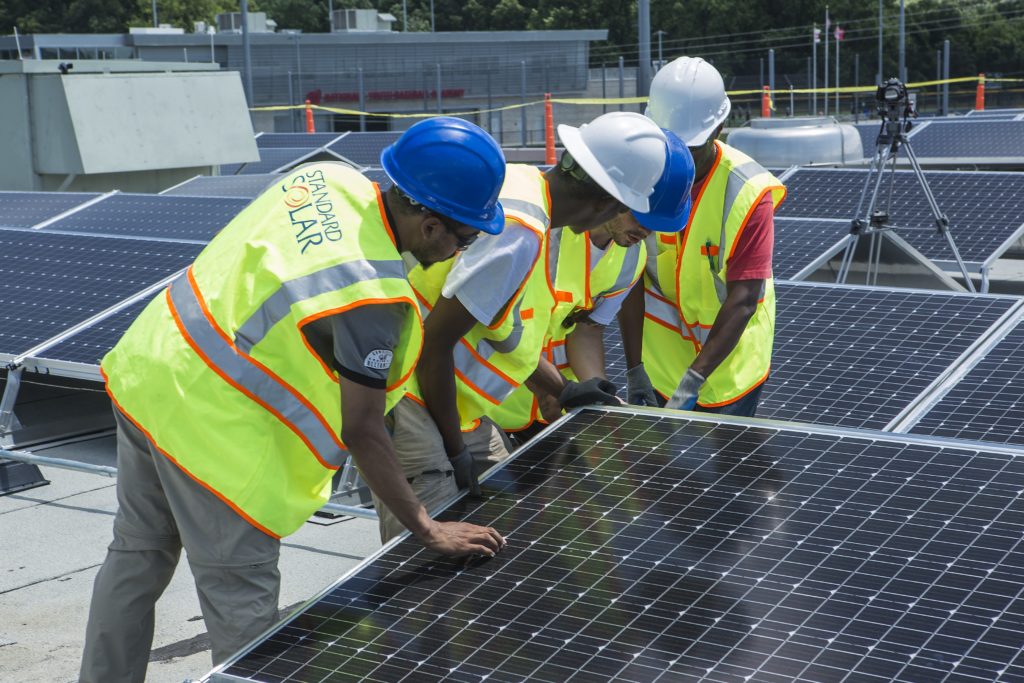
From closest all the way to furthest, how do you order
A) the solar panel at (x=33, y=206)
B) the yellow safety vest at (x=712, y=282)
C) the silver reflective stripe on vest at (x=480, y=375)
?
the silver reflective stripe on vest at (x=480, y=375) → the yellow safety vest at (x=712, y=282) → the solar panel at (x=33, y=206)

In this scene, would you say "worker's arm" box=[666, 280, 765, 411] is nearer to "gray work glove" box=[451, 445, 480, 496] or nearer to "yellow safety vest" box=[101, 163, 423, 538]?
→ "gray work glove" box=[451, 445, 480, 496]

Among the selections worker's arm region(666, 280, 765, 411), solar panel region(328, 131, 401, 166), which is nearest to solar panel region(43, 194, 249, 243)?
worker's arm region(666, 280, 765, 411)

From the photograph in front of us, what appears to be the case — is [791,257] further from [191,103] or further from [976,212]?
[191,103]

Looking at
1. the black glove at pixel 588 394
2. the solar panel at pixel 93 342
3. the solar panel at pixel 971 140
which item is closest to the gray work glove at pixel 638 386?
the black glove at pixel 588 394

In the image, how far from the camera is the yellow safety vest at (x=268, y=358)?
11.0 feet

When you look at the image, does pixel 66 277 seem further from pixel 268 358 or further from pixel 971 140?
pixel 971 140

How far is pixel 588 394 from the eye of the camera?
440 centimetres

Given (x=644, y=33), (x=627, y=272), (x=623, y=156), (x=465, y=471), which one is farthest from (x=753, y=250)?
(x=644, y=33)

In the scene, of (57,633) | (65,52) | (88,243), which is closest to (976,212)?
(88,243)

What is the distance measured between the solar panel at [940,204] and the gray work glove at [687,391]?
5659mm

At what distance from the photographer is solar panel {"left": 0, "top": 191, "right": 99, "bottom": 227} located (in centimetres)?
1101

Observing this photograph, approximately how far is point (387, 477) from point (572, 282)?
1720 mm

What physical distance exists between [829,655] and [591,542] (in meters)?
0.78

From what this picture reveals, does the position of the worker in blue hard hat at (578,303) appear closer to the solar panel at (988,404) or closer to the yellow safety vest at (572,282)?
the yellow safety vest at (572,282)
